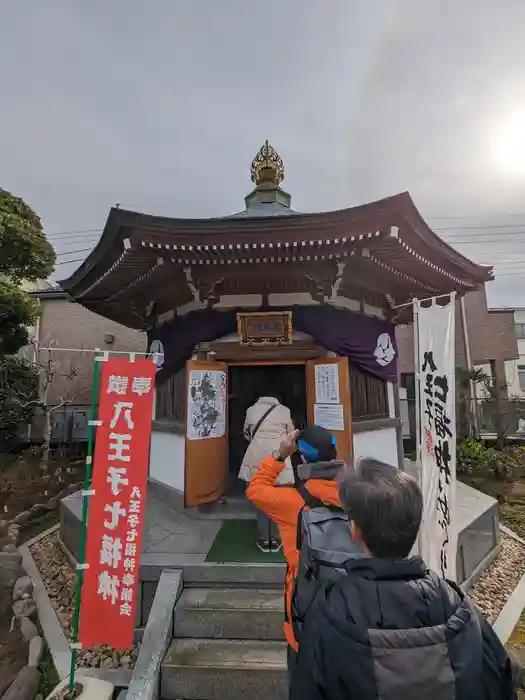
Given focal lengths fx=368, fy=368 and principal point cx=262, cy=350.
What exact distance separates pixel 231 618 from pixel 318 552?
106 inches

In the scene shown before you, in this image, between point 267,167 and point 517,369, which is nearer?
point 267,167

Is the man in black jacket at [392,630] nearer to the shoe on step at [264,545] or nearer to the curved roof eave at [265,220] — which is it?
the shoe on step at [264,545]

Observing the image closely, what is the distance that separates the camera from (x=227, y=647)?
3.48m

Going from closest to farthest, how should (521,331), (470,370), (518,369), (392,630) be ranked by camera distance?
(392,630) → (470,370) → (518,369) → (521,331)

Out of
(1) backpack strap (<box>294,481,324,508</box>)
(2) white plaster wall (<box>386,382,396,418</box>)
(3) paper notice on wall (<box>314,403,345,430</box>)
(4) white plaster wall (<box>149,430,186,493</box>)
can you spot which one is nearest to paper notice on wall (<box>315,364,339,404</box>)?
(3) paper notice on wall (<box>314,403,345,430</box>)

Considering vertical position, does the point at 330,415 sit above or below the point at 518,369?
below

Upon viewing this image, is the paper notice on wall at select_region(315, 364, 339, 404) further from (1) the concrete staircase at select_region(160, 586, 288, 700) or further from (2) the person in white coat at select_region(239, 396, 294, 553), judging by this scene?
(1) the concrete staircase at select_region(160, 586, 288, 700)

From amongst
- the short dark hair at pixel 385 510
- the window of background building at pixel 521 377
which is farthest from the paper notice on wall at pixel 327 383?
the window of background building at pixel 521 377

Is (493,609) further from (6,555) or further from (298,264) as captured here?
(6,555)

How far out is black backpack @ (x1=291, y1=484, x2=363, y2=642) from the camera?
1.62 meters

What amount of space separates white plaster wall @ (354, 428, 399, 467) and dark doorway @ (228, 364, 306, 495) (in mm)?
1968

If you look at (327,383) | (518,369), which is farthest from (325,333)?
(518,369)

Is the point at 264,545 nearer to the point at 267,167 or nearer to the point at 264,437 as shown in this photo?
the point at 264,437

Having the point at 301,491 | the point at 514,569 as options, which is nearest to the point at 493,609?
the point at 514,569
